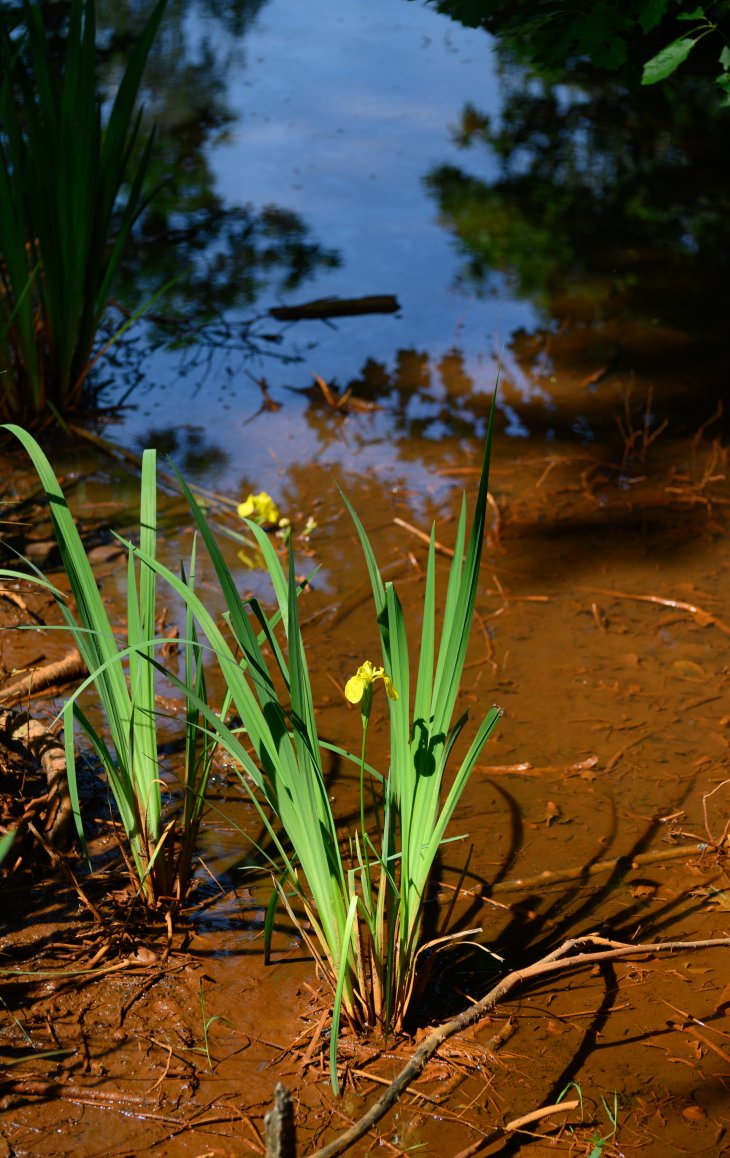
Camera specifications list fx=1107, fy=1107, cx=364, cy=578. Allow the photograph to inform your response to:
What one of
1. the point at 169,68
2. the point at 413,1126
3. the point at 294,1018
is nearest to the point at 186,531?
the point at 294,1018

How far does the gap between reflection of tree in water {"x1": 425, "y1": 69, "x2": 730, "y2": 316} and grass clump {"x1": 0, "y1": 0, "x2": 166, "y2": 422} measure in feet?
6.73

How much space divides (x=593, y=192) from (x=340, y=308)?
2102mm

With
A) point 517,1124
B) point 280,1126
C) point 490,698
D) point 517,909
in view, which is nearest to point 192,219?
point 490,698

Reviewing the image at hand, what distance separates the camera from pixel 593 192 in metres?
6.11

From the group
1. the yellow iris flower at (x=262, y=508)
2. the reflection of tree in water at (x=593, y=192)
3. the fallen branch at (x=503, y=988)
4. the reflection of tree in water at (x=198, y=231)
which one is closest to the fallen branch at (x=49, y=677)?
the yellow iris flower at (x=262, y=508)

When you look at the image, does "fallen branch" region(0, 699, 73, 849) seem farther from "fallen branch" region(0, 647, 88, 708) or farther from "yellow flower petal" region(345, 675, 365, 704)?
"yellow flower petal" region(345, 675, 365, 704)

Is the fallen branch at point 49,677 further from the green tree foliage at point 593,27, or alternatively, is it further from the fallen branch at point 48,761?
the green tree foliage at point 593,27

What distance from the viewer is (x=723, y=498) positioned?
144 inches

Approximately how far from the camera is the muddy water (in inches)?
69.0

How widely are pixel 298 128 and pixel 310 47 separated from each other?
2.05m

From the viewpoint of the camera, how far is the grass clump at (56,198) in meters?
3.29

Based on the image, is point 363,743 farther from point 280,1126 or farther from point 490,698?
point 490,698

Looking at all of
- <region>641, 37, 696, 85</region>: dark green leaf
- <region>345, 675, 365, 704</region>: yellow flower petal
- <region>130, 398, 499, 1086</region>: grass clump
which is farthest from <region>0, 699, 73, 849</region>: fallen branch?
<region>641, 37, 696, 85</region>: dark green leaf

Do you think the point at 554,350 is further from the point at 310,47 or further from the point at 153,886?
the point at 310,47
